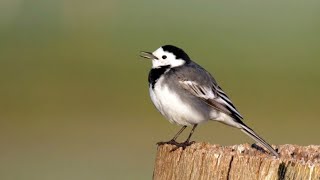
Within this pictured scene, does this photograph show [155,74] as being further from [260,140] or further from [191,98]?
[260,140]

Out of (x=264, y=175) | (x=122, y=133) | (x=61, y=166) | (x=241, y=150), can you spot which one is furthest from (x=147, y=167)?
(x=264, y=175)

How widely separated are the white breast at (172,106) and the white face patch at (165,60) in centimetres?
42

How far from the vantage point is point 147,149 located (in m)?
23.4

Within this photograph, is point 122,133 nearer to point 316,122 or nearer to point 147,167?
point 316,122

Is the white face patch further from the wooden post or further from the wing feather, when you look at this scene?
the wooden post

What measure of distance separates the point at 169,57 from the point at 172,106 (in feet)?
2.67

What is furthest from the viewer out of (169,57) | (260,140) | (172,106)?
(169,57)

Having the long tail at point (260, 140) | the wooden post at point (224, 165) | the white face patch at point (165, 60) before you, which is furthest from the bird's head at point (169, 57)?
the wooden post at point (224, 165)

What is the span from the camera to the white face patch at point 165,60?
12.8 m

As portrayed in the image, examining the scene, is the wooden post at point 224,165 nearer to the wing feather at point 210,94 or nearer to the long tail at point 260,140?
the long tail at point 260,140

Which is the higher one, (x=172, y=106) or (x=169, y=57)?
(x=169, y=57)

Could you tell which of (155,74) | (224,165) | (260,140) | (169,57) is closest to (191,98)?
(155,74)

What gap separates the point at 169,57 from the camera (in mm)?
12914

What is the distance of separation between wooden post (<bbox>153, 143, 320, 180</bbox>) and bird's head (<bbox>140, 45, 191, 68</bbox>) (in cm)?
255
